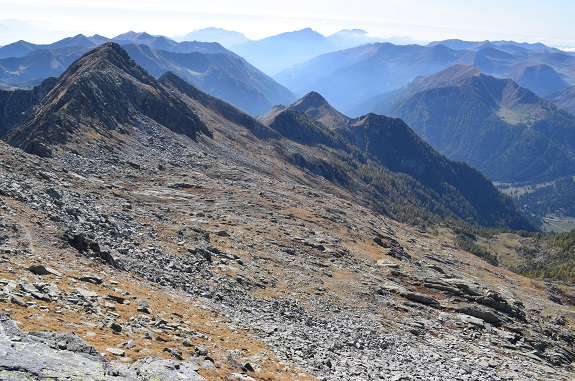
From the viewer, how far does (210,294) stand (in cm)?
3469

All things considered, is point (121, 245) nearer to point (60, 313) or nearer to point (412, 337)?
point (60, 313)

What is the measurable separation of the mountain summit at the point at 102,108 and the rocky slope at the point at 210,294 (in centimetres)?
191

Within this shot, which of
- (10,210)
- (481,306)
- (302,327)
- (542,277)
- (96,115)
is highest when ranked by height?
(96,115)

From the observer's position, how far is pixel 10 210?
105 feet

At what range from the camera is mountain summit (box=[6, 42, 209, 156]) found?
77.1 meters

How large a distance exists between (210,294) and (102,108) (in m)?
77.1

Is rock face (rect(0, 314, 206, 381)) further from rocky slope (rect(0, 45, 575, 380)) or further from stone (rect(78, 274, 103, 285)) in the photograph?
stone (rect(78, 274, 103, 285))

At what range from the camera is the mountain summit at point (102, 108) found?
7712cm

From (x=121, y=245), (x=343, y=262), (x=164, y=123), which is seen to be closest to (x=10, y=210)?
(x=121, y=245)

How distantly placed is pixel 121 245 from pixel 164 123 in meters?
89.0

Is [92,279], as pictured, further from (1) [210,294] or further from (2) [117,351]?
(1) [210,294]

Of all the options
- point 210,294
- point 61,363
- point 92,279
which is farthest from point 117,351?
point 210,294

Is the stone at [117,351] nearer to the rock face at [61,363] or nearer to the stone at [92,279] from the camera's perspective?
the rock face at [61,363]

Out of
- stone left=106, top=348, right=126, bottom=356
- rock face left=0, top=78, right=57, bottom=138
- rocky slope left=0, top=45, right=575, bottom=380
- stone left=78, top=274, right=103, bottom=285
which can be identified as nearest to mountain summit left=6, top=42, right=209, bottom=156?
rocky slope left=0, top=45, right=575, bottom=380
